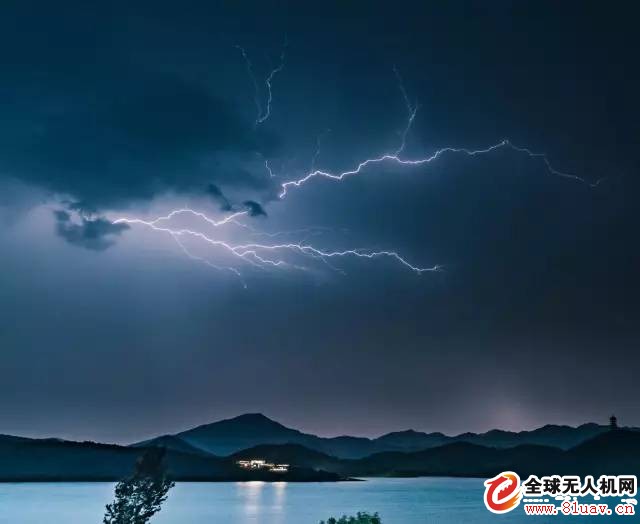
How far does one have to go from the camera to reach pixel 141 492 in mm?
21750

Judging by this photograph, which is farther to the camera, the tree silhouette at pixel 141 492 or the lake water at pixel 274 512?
the lake water at pixel 274 512

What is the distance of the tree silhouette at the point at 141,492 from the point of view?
21266 millimetres

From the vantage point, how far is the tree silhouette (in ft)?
69.8

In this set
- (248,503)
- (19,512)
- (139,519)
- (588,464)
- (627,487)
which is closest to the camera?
(139,519)

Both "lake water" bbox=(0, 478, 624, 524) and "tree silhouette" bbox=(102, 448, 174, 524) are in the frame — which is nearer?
"tree silhouette" bbox=(102, 448, 174, 524)

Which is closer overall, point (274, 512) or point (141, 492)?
point (141, 492)

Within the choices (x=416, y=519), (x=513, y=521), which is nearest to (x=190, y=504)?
(x=416, y=519)

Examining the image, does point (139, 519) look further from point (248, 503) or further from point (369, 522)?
point (248, 503)

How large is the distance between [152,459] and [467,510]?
9346 centimetres

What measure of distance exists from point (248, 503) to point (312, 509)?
21984mm

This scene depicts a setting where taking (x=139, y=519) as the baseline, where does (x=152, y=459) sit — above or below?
above

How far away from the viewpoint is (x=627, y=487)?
23.8 m

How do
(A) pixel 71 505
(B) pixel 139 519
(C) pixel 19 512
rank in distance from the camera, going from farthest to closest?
(A) pixel 71 505, (C) pixel 19 512, (B) pixel 139 519

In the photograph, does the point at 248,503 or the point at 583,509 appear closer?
the point at 583,509
